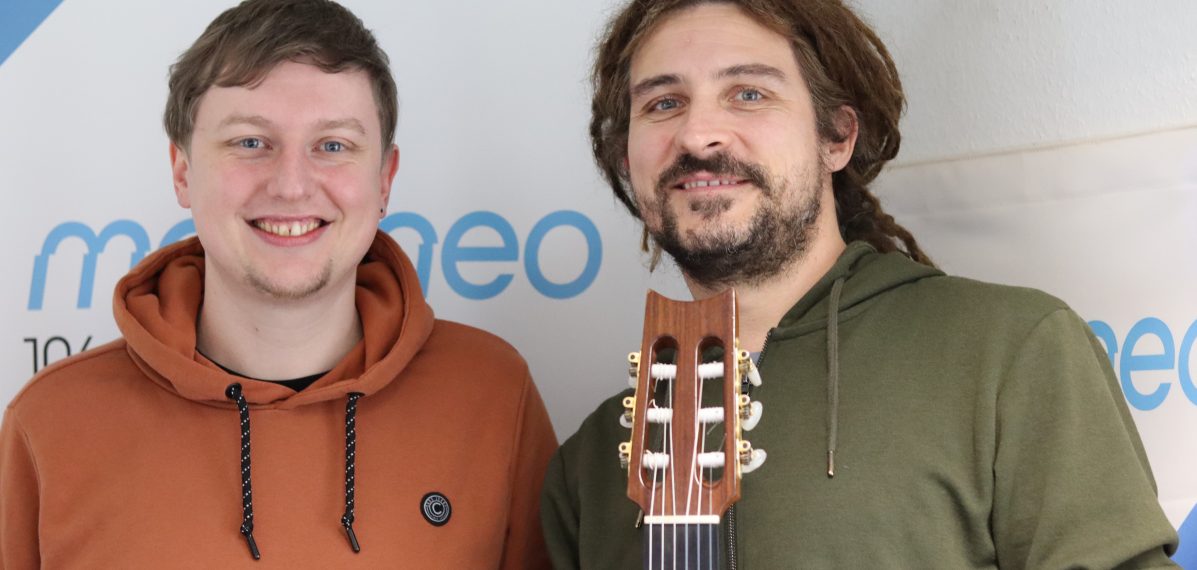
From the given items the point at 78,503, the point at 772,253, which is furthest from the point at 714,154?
the point at 78,503

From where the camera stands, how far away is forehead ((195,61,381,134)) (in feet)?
6.11

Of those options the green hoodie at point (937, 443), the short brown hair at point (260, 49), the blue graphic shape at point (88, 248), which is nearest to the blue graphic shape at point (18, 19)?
the blue graphic shape at point (88, 248)

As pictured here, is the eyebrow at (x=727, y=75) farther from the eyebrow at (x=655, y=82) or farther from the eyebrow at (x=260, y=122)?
the eyebrow at (x=260, y=122)

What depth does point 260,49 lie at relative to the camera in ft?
6.12

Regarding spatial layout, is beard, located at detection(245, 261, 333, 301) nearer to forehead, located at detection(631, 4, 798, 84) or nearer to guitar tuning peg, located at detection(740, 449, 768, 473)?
forehead, located at detection(631, 4, 798, 84)

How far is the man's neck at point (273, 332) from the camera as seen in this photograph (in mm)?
1896

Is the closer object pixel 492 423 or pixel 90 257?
pixel 492 423

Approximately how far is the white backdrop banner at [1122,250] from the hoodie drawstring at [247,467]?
1069mm

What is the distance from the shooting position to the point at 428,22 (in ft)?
8.57

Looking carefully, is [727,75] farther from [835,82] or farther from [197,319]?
[197,319]

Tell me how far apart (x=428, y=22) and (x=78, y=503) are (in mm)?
1231

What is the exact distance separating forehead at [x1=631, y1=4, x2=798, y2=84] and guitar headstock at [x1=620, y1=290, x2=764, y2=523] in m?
0.49

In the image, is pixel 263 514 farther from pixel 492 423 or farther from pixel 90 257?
pixel 90 257

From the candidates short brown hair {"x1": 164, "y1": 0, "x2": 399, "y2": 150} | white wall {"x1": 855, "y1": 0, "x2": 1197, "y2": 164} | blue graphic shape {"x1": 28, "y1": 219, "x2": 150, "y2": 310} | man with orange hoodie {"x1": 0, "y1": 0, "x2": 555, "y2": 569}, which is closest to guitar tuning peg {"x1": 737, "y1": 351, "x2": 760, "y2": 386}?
man with orange hoodie {"x1": 0, "y1": 0, "x2": 555, "y2": 569}
